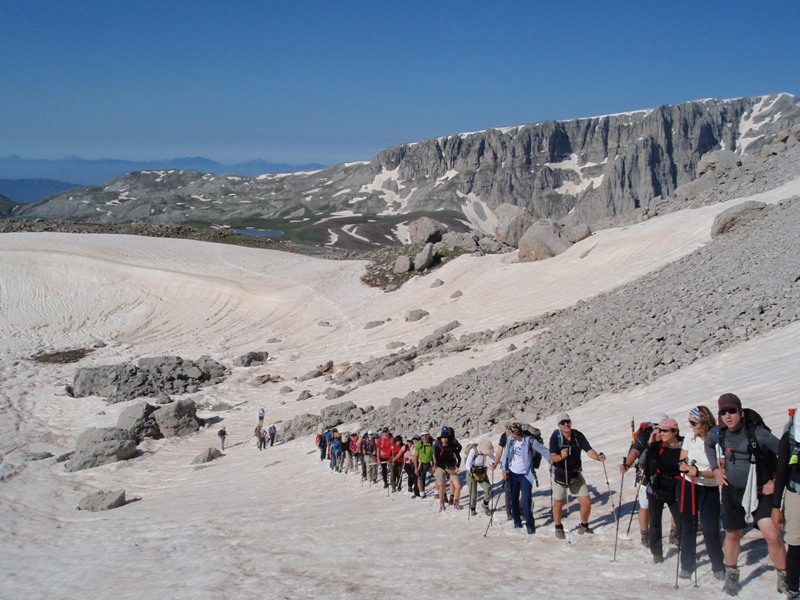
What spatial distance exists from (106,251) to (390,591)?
171ft

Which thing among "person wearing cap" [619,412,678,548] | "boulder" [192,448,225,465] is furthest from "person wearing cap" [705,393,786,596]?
"boulder" [192,448,225,465]

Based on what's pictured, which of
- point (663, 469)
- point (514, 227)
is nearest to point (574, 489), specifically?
point (663, 469)

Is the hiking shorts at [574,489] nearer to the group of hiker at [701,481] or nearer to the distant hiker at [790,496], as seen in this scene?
the group of hiker at [701,481]

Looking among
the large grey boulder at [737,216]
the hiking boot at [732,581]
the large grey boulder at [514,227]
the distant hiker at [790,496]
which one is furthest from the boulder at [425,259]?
the distant hiker at [790,496]

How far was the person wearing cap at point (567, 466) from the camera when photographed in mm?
8328

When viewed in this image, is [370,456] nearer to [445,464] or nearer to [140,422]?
[445,464]

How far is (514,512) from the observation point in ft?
31.1

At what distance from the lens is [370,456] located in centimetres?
1484

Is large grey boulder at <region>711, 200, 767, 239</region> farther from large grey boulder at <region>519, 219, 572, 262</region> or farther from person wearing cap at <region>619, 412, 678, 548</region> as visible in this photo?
person wearing cap at <region>619, 412, 678, 548</region>

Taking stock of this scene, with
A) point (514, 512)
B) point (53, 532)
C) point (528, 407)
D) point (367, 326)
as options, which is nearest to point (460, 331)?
point (367, 326)

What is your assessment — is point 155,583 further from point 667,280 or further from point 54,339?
point 54,339

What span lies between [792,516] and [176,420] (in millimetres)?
23925

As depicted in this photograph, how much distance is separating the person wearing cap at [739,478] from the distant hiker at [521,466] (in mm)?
2908

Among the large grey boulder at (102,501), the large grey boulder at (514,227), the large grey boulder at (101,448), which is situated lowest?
the large grey boulder at (102,501)
